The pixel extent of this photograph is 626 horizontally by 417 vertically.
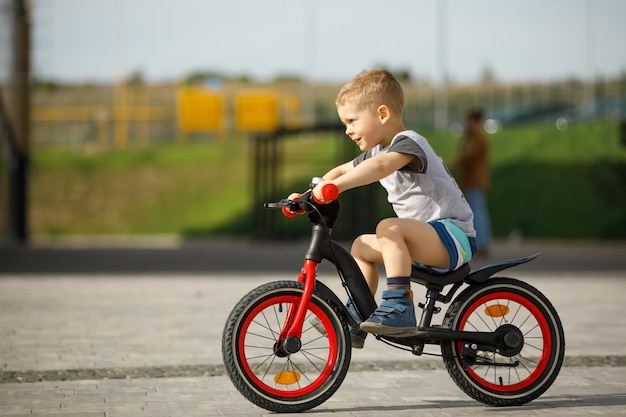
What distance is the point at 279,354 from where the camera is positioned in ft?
18.7

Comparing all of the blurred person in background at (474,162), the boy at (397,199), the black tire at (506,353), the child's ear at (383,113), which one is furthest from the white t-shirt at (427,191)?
the blurred person in background at (474,162)

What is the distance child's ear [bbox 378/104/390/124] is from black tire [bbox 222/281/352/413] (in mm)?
866

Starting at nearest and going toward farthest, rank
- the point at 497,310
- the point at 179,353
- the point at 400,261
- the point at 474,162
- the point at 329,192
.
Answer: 1. the point at 329,192
2. the point at 400,261
3. the point at 497,310
4. the point at 179,353
5. the point at 474,162

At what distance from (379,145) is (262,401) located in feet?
4.31

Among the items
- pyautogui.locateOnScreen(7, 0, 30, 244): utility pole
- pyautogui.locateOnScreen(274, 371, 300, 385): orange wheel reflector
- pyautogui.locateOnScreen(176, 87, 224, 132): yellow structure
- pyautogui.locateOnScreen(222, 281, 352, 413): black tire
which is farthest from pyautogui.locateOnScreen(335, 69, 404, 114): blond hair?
pyautogui.locateOnScreen(176, 87, 224, 132): yellow structure

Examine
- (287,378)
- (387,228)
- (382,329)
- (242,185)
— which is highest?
(387,228)

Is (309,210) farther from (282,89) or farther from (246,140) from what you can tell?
(282,89)

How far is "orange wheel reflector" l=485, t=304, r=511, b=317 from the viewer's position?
5887 mm

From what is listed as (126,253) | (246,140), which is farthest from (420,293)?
(246,140)

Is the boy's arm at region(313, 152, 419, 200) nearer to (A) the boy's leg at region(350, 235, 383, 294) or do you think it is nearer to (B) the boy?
(B) the boy

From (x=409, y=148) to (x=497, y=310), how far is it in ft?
3.05

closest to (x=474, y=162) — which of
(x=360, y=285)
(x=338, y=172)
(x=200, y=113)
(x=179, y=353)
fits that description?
(x=179, y=353)

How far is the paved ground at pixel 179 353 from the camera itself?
5.87 meters

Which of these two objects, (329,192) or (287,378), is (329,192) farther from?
(287,378)
